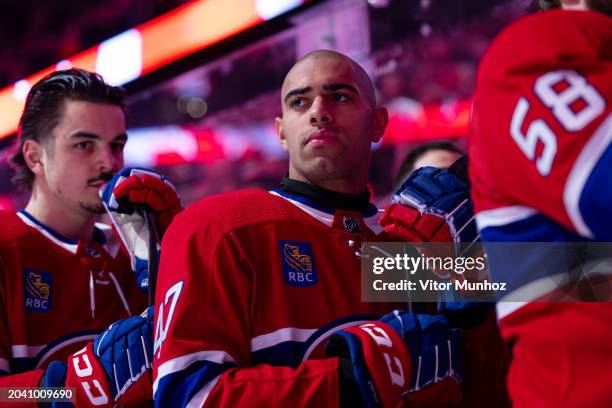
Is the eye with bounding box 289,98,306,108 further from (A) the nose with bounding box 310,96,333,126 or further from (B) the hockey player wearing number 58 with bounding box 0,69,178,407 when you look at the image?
(B) the hockey player wearing number 58 with bounding box 0,69,178,407

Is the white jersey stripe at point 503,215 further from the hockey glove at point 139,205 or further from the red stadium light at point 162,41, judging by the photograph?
the red stadium light at point 162,41

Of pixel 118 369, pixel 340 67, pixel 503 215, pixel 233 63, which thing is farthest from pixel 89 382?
pixel 233 63

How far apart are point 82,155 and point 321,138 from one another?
77 cm

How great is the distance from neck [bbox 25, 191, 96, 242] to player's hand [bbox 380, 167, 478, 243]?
3.21 feet

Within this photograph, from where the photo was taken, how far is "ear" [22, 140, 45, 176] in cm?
221

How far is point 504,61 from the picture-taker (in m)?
0.86

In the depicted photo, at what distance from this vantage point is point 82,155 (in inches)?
83.0

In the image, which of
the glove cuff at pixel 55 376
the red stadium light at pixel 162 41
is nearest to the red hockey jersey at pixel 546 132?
the glove cuff at pixel 55 376

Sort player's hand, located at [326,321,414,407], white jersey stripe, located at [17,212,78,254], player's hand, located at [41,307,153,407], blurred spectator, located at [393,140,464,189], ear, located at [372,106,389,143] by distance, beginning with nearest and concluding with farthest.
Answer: player's hand, located at [326,321,414,407]
player's hand, located at [41,307,153,407]
ear, located at [372,106,389,143]
white jersey stripe, located at [17,212,78,254]
blurred spectator, located at [393,140,464,189]

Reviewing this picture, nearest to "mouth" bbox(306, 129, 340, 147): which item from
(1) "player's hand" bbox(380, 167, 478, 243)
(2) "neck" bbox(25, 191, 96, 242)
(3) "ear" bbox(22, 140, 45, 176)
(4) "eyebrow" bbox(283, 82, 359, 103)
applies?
(4) "eyebrow" bbox(283, 82, 359, 103)

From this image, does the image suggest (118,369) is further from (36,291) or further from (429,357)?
(429,357)

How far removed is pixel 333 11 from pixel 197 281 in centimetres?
248

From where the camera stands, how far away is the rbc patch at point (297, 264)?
145 cm

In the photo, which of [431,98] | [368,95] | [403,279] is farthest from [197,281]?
[431,98]
